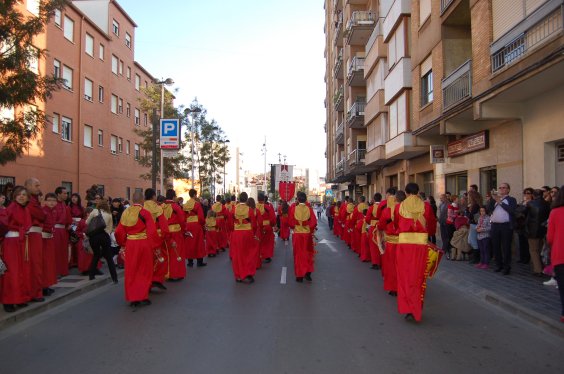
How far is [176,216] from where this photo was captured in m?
10.6

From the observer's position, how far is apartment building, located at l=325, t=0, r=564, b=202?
36.2 feet

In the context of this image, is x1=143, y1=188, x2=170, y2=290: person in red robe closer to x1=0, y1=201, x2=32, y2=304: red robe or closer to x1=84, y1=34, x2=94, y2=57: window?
x1=0, y1=201, x2=32, y2=304: red robe

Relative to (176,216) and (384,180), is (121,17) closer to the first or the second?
(384,180)

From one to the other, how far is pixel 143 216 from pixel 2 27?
4.86 meters

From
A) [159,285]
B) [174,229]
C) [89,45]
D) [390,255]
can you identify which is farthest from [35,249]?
[89,45]

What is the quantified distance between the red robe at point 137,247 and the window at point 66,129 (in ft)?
68.8

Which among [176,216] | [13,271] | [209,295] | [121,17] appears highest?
[121,17]

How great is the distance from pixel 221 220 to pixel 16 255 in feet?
→ 29.1

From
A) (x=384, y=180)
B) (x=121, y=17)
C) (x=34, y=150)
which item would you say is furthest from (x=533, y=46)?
(x=121, y=17)

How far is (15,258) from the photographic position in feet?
23.7

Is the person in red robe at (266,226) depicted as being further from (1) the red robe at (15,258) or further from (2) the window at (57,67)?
(2) the window at (57,67)

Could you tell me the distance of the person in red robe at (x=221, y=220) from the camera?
1530 cm

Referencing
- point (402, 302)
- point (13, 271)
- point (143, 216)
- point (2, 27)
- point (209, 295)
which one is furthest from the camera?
point (2, 27)

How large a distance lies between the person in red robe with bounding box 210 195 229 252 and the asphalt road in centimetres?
638
